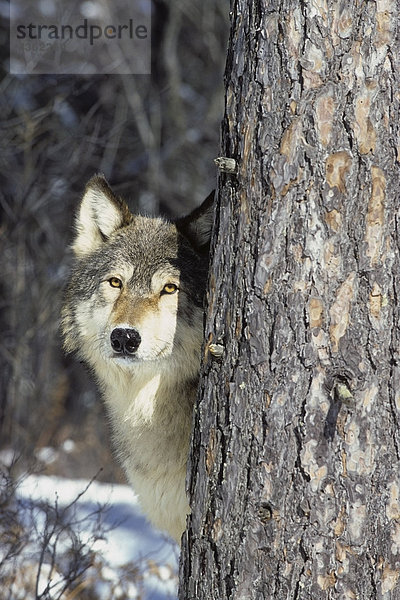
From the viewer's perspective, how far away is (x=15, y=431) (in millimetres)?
8406

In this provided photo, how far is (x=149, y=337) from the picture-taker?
3297mm

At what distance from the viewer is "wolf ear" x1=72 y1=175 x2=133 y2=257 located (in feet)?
13.0

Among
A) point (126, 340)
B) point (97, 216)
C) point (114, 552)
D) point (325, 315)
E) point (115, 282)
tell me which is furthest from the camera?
point (114, 552)

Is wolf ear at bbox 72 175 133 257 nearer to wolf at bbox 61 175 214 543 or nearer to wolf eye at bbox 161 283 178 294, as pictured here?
wolf at bbox 61 175 214 543

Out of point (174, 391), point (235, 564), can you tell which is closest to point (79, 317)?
point (174, 391)

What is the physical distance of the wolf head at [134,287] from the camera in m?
3.33

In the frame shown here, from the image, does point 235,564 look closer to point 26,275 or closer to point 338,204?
point 338,204

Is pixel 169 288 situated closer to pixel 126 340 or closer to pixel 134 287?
pixel 134 287

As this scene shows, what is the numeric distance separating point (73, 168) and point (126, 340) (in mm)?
6678

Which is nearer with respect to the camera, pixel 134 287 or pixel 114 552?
pixel 134 287

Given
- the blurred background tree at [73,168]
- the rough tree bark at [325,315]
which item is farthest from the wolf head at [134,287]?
the blurred background tree at [73,168]

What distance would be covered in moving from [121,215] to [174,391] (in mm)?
1068

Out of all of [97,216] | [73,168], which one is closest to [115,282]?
[97,216]

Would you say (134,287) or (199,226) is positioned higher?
(199,226)
